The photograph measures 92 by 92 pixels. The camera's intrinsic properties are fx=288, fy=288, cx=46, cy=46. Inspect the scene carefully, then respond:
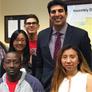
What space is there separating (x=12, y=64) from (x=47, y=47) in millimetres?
408

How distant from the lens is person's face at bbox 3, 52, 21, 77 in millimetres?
2408

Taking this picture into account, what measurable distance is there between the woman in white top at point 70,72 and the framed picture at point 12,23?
79.0 inches

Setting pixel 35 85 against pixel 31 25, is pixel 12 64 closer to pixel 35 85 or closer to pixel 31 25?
pixel 35 85

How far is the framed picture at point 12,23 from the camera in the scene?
14.3 feet

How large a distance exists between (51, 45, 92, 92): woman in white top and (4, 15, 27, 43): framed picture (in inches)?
79.0

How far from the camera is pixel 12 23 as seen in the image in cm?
441

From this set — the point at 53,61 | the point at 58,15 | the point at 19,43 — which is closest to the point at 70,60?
the point at 53,61

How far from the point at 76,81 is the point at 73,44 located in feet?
1.21

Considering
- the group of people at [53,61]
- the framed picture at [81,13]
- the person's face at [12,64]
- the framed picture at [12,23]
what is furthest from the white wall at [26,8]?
the person's face at [12,64]

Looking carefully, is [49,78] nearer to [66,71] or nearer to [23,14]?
[66,71]

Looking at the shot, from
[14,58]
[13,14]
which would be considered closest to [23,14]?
[13,14]

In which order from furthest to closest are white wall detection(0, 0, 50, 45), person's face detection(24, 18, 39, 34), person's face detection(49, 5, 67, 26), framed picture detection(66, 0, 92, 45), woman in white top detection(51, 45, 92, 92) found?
white wall detection(0, 0, 50, 45) < framed picture detection(66, 0, 92, 45) < person's face detection(24, 18, 39, 34) < person's face detection(49, 5, 67, 26) < woman in white top detection(51, 45, 92, 92)

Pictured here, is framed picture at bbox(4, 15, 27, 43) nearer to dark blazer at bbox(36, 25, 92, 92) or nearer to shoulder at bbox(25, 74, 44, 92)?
dark blazer at bbox(36, 25, 92, 92)

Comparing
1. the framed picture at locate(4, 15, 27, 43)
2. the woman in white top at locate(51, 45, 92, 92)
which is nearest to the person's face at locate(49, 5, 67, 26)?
the woman in white top at locate(51, 45, 92, 92)
